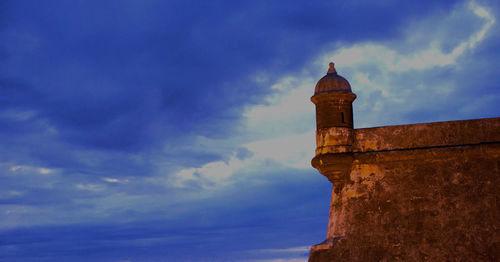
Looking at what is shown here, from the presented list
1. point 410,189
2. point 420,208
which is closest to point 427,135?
point 410,189

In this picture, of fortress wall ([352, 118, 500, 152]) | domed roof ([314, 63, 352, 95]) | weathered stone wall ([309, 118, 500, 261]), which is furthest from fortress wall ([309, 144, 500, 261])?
domed roof ([314, 63, 352, 95])

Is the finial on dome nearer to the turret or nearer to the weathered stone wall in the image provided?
the turret

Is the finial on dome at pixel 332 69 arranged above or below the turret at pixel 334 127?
above

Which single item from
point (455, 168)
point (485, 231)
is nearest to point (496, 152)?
point (455, 168)

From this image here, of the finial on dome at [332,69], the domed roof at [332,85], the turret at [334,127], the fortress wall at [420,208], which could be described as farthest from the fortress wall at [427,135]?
the finial on dome at [332,69]

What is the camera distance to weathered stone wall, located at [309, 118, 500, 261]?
13133mm

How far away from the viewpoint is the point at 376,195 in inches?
559

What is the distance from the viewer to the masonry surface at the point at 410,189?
43.2 feet

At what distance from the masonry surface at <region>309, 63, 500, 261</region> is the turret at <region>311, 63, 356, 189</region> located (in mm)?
26

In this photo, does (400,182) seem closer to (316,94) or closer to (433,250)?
(433,250)

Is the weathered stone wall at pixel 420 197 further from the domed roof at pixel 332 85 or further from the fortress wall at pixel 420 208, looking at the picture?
the domed roof at pixel 332 85

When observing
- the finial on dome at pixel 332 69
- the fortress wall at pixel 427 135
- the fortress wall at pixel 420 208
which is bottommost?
the fortress wall at pixel 420 208

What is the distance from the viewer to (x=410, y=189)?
13.9m

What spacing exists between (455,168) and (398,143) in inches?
59.7
